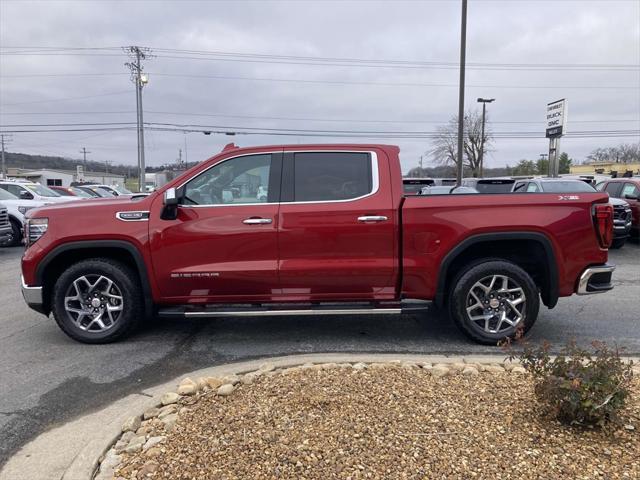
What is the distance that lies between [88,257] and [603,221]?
16.8ft

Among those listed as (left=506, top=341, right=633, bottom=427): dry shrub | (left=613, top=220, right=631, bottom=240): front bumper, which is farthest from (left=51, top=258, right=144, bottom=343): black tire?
(left=613, top=220, right=631, bottom=240): front bumper

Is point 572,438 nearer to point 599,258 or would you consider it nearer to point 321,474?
point 321,474

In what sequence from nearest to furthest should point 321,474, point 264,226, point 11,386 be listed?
point 321,474
point 11,386
point 264,226

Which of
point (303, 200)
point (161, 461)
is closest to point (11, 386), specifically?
point (161, 461)

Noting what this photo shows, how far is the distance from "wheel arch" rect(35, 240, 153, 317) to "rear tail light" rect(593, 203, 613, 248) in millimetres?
4405

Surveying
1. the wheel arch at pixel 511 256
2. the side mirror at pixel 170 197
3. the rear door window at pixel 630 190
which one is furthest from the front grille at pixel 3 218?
the rear door window at pixel 630 190

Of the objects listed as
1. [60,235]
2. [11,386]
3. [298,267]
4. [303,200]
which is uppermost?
[303,200]

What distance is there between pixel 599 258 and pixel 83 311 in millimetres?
5156

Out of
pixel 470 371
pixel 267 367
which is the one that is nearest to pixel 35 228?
pixel 267 367

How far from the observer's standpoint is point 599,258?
4836mm

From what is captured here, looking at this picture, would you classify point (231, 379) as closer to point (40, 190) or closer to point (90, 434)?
point (90, 434)

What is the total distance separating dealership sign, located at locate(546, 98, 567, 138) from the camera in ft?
86.4

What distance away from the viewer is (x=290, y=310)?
189 inches

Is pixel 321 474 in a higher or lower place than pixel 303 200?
lower
